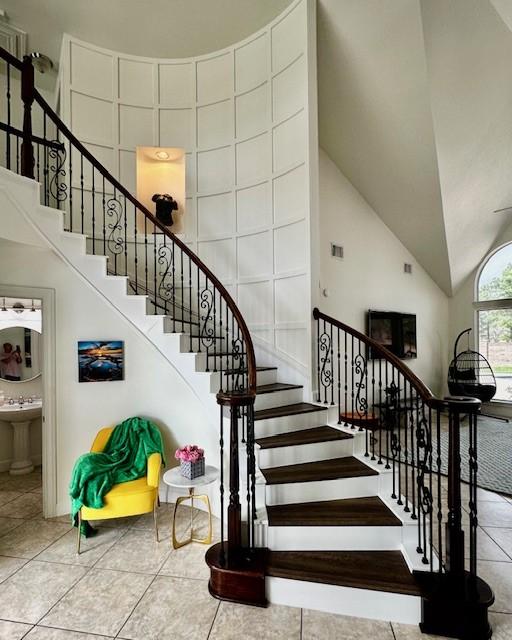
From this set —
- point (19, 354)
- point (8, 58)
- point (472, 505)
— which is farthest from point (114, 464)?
point (8, 58)

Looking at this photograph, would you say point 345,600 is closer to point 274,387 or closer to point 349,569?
point 349,569

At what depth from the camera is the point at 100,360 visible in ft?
12.1

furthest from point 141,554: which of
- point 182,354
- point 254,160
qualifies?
point 254,160

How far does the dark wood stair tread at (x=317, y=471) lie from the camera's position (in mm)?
2705

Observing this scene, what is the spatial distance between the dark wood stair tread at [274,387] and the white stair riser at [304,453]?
2.03 feet

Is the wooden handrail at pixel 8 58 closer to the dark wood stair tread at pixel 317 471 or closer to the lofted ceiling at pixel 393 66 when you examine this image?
the lofted ceiling at pixel 393 66

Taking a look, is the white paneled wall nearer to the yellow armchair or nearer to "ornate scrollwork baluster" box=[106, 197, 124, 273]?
"ornate scrollwork baluster" box=[106, 197, 124, 273]

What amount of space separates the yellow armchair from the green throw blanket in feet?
0.17

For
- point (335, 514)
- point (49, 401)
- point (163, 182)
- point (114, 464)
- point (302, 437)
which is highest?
point (163, 182)

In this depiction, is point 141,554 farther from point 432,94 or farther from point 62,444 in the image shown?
point 432,94

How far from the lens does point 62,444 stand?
3.52 m

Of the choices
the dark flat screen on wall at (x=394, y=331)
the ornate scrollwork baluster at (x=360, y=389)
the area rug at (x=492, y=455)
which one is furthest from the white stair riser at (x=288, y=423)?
the dark flat screen on wall at (x=394, y=331)

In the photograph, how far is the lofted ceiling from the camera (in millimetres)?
3656

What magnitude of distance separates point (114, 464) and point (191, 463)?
Answer: 2.64ft
